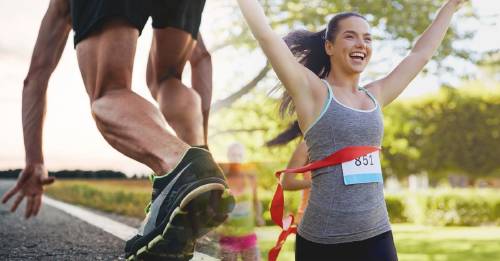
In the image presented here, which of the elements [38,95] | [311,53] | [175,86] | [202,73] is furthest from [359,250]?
[38,95]

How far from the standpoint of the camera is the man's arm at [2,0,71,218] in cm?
237

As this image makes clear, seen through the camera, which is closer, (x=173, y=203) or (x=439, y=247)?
(x=173, y=203)

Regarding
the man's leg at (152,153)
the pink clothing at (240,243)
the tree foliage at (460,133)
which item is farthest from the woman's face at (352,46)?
the tree foliage at (460,133)

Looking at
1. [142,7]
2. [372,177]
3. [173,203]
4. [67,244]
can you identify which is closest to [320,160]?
[372,177]

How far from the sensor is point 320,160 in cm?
197

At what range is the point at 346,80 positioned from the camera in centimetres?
209

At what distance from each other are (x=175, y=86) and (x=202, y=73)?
0.49 meters

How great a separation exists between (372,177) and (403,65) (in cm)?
58

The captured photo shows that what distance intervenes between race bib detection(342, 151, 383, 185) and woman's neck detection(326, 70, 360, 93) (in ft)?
0.87

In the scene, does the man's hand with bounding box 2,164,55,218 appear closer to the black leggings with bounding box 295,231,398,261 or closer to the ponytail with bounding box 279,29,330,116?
the ponytail with bounding box 279,29,330,116

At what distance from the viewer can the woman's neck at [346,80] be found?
2.09 meters

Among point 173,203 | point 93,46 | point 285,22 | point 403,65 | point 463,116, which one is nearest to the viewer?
point 173,203

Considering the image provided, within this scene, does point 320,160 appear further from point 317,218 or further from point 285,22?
point 285,22

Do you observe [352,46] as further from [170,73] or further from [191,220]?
[191,220]
